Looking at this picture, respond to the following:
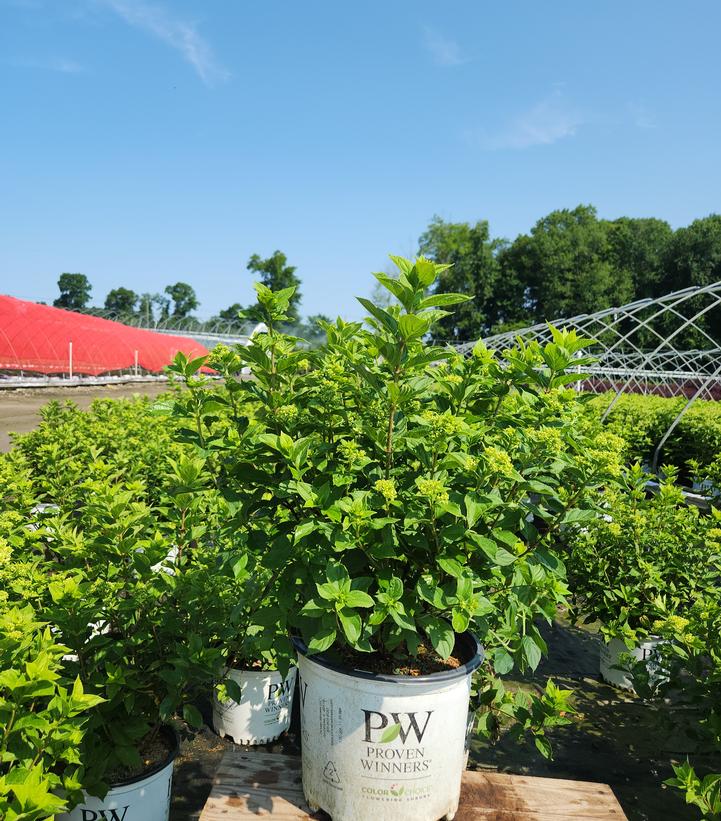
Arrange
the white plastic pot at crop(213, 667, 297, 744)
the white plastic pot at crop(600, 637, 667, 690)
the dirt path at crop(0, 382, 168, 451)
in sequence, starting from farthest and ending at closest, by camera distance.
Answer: the dirt path at crop(0, 382, 168, 451) → the white plastic pot at crop(600, 637, 667, 690) → the white plastic pot at crop(213, 667, 297, 744)

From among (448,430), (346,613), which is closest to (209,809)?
(346,613)

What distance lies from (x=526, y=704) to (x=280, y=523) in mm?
1458

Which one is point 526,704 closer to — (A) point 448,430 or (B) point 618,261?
(A) point 448,430

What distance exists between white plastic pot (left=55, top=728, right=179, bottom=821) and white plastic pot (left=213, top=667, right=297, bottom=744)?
2.58 ft

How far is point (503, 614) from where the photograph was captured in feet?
6.53

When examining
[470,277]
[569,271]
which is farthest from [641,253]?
[470,277]

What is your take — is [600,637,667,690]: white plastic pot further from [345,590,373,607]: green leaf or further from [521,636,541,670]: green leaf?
[345,590,373,607]: green leaf

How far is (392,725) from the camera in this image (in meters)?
1.71

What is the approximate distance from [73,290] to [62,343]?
93.4 metres

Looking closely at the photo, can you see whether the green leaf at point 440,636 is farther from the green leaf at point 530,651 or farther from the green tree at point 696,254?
the green tree at point 696,254

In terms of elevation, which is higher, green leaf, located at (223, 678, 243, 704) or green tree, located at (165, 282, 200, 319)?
green tree, located at (165, 282, 200, 319)

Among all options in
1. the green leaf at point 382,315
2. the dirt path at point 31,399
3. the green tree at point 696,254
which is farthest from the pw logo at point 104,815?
the green tree at point 696,254

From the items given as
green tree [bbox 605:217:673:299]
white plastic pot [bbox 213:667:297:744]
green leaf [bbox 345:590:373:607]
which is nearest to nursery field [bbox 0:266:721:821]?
green leaf [bbox 345:590:373:607]

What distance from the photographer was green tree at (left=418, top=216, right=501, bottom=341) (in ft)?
166
